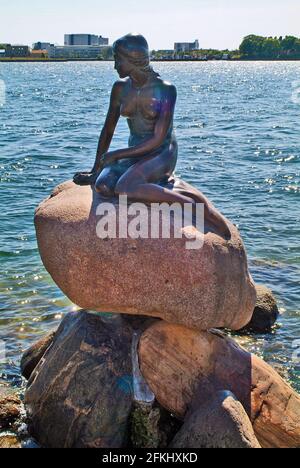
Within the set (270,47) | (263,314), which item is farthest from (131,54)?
(270,47)

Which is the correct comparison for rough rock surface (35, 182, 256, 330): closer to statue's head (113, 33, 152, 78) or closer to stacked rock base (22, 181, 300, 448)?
stacked rock base (22, 181, 300, 448)

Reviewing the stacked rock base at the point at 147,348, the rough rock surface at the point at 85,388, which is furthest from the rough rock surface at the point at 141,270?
the rough rock surface at the point at 85,388

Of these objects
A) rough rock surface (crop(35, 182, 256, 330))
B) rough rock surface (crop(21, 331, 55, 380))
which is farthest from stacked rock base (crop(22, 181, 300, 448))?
rough rock surface (crop(21, 331, 55, 380))

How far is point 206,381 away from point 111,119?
3.05 meters

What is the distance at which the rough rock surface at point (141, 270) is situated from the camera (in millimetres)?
6949

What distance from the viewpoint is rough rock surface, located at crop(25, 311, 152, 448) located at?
23.6 ft

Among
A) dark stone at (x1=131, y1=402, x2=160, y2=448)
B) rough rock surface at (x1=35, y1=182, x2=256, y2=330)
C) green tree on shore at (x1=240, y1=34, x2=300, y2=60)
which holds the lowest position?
green tree on shore at (x1=240, y1=34, x2=300, y2=60)

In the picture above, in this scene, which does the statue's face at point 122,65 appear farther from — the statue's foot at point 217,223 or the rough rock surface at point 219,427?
the rough rock surface at point 219,427

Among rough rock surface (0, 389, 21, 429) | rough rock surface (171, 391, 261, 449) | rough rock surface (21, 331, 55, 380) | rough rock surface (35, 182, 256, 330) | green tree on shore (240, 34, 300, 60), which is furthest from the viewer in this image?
green tree on shore (240, 34, 300, 60)

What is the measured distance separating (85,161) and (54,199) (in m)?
15.9

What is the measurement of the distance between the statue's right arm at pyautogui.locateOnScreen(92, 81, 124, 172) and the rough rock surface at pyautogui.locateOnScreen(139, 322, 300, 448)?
6.90 ft

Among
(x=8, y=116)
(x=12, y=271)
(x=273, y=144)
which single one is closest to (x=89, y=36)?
(x=8, y=116)

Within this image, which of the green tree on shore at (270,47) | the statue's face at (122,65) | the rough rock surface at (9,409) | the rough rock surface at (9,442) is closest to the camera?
the rough rock surface at (9,442)

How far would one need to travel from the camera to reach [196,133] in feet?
104
